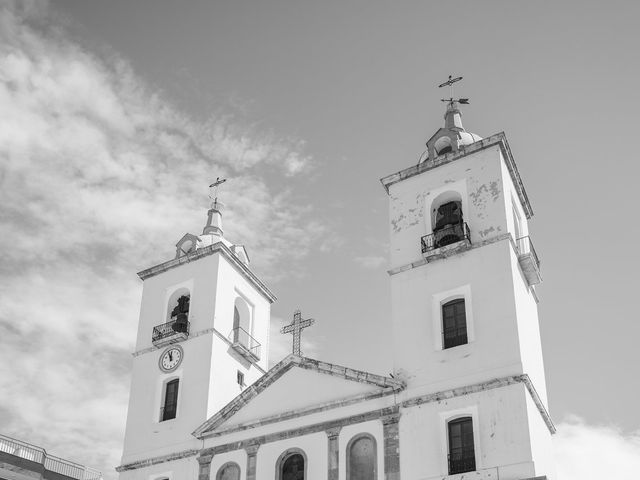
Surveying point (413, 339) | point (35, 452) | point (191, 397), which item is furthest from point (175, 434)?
point (413, 339)

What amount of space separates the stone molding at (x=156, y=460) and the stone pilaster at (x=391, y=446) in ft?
23.0

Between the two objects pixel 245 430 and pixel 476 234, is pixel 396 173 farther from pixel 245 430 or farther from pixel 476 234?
pixel 245 430

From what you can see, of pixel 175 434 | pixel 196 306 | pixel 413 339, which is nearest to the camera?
pixel 413 339

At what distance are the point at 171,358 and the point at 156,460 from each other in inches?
152

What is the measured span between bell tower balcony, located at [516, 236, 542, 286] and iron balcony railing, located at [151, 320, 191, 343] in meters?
12.2

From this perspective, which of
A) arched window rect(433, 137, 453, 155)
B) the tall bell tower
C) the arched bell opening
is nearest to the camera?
the tall bell tower

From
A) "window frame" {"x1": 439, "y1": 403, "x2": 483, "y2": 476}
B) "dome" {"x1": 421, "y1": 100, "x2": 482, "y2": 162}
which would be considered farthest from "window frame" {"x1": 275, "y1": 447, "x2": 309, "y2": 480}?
"dome" {"x1": 421, "y1": 100, "x2": 482, "y2": 162}

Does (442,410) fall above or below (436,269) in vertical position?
below

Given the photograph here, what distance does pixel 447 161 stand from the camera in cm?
2912

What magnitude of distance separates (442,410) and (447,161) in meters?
9.12

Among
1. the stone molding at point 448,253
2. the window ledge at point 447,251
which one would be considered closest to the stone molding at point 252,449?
the stone molding at point 448,253

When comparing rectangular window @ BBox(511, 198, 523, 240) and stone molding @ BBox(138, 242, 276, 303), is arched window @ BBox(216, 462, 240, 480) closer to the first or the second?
stone molding @ BBox(138, 242, 276, 303)

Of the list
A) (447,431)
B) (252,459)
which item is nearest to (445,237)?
(447,431)

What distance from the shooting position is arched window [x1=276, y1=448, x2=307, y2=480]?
1006 inches
